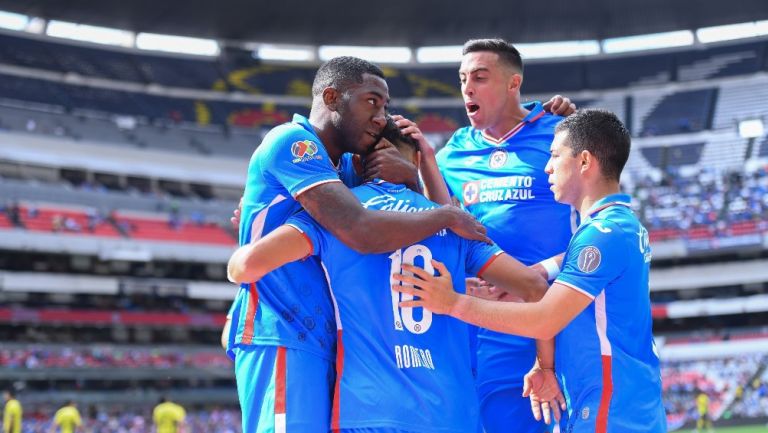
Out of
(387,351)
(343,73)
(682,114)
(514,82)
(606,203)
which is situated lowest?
(387,351)

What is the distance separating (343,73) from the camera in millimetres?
3771

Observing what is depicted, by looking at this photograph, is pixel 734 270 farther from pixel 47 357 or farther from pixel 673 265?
pixel 47 357

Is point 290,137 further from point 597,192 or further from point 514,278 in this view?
point 597,192

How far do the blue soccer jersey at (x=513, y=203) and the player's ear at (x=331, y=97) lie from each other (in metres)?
1.47

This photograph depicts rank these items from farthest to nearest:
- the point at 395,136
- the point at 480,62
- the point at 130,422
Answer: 1. the point at 130,422
2. the point at 480,62
3. the point at 395,136

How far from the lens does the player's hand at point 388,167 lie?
12.2ft

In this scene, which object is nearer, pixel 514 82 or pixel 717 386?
pixel 514 82

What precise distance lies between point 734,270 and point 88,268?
28.0 m

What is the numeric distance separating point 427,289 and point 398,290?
0.12 metres

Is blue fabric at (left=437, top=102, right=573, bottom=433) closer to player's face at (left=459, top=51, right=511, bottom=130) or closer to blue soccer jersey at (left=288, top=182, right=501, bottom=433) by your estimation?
player's face at (left=459, top=51, right=511, bottom=130)

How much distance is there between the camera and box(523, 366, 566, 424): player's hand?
13.0 ft

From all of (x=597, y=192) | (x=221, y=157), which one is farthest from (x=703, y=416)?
(x=597, y=192)

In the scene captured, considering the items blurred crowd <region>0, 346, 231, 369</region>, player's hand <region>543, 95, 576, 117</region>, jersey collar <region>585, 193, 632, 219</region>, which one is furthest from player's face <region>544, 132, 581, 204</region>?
blurred crowd <region>0, 346, 231, 369</region>

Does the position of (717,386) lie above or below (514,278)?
below
